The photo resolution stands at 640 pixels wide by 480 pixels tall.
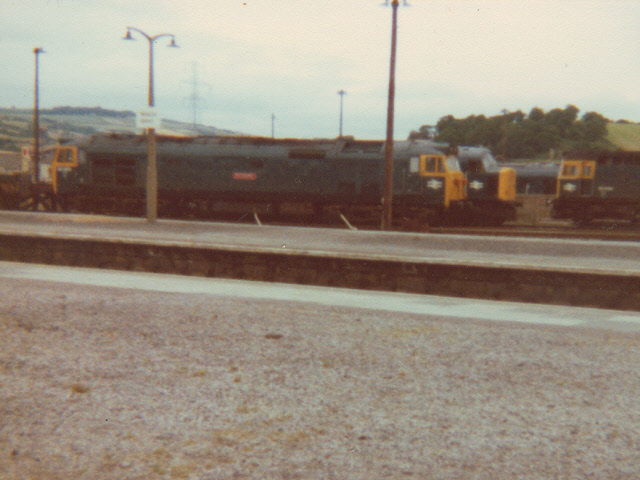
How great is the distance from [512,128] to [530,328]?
81.9 meters

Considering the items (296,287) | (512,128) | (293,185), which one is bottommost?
(296,287)

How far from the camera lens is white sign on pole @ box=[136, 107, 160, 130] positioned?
1684cm

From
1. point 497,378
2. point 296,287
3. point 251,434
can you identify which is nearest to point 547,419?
point 497,378

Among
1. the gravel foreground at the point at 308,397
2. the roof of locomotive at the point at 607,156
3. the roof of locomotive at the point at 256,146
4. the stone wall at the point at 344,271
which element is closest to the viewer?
the gravel foreground at the point at 308,397

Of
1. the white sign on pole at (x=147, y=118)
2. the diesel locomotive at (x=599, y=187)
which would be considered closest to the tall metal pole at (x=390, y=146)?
the white sign on pole at (x=147, y=118)

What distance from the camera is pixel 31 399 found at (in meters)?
4.44

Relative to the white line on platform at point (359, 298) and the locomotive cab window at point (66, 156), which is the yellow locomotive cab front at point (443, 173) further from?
the locomotive cab window at point (66, 156)

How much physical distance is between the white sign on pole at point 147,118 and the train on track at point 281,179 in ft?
25.1

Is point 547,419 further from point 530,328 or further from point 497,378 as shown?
point 530,328

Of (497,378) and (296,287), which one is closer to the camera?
A: (497,378)

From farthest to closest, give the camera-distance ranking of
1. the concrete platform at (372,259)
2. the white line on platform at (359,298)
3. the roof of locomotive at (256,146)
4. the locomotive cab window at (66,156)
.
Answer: the locomotive cab window at (66,156)
the roof of locomotive at (256,146)
the concrete platform at (372,259)
the white line on platform at (359,298)

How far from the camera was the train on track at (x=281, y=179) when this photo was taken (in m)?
23.0

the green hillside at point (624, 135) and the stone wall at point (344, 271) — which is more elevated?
the green hillside at point (624, 135)

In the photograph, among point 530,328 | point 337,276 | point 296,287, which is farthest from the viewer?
point 337,276
